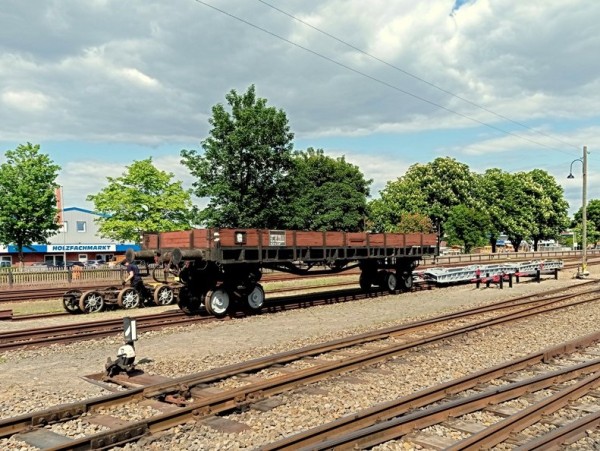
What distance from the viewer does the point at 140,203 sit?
138 feet

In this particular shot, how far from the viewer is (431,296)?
69.8ft

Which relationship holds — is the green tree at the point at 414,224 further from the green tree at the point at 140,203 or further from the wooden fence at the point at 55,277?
the wooden fence at the point at 55,277

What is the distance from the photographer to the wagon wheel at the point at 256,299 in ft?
54.6

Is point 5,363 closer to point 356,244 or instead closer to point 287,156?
point 356,244

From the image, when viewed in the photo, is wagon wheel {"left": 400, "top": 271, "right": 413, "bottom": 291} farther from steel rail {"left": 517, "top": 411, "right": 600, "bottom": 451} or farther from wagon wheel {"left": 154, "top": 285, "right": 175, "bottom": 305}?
steel rail {"left": 517, "top": 411, "right": 600, "bottom": 451}

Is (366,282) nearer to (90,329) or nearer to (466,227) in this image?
(90,329)

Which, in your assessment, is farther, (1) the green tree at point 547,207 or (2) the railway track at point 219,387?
(1) the green tree at point 547,207

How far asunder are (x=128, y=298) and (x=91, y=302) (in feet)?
3.84

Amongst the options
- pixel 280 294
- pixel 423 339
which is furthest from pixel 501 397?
pixel 280 294

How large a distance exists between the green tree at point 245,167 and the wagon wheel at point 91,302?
47.0 feet

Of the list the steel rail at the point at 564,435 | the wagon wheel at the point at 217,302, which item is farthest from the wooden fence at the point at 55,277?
the steel rail at the point at 564,435

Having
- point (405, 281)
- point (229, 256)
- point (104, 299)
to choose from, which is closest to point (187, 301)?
point (229, 256)

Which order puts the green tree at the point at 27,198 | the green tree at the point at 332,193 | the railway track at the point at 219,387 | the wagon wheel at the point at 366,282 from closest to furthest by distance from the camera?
1. the railway track at the point at 219,387
2. the wagon wheel at the point at 366,282
3. the green tree at the point at 27,198
4. the green tree at the point at 332,193

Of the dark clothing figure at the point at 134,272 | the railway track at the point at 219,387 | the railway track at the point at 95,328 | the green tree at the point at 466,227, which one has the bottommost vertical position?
the railway track at the point at 95,328
